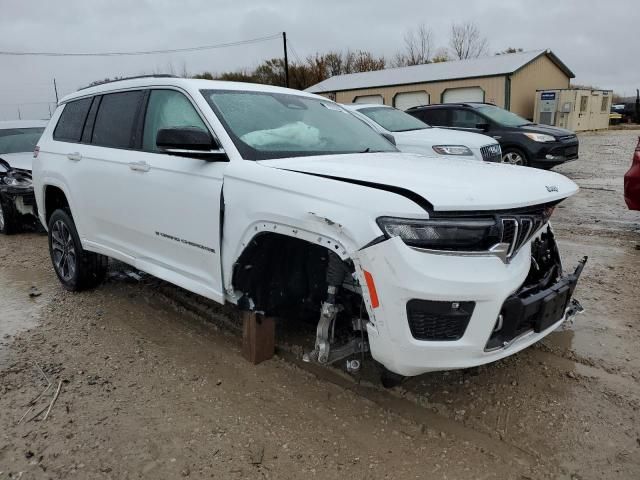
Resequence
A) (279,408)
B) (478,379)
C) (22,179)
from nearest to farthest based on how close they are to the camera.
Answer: (279,408)
(478,379)
(22,179)

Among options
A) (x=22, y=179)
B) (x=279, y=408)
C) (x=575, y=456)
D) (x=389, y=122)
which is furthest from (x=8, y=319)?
(x=389, y=122)

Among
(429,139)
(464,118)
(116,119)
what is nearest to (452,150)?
(429,139)

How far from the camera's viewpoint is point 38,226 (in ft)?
27.8

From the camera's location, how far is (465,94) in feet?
82.5

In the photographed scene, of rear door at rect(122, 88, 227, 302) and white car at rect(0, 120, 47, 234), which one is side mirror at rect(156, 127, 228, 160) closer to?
rear door at rect(122, 88, 227, 302)

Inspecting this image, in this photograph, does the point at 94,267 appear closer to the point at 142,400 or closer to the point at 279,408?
the point at 142,400

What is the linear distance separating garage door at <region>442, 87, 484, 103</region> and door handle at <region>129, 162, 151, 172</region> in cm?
2355

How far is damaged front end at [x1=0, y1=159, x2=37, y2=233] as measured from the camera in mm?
7555

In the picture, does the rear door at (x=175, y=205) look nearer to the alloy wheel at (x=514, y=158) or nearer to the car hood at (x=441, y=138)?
the car hood at (x=441, y=138)

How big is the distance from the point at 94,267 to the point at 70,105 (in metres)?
1.57

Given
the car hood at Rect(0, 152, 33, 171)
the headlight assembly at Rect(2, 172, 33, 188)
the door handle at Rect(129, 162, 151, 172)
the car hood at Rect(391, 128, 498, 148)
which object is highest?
the door handle at Rect(129, 162, 151, 172)

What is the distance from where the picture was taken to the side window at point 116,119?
13.1 ft

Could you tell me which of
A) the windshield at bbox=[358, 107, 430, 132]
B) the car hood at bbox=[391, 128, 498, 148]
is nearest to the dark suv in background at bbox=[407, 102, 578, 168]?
the windshield at bbox=[358, 107, 430, 132]

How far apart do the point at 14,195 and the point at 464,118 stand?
28.9ft
